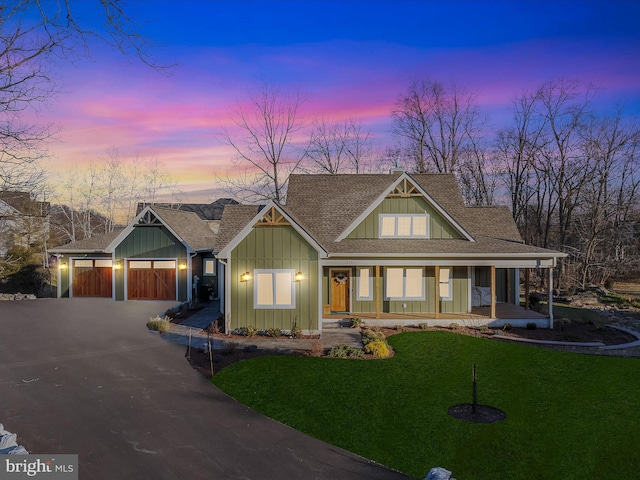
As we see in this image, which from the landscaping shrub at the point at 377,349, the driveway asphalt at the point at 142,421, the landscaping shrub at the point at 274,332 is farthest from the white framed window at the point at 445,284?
the driveway asphalt at the point at 142,421

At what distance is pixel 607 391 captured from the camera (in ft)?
35.6

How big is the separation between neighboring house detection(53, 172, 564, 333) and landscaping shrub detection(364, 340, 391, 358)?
A: 10.4 ft

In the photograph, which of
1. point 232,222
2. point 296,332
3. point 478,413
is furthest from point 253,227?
point 478,413

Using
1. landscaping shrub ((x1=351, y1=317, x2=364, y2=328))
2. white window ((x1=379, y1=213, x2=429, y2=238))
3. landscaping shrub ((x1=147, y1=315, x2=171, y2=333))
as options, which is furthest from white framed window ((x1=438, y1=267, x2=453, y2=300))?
landscaping shrub ((x1=147, y1=315, x2=171, y2=333))

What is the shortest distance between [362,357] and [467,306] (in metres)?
8.68

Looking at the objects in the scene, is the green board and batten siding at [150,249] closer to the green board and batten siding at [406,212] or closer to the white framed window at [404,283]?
the green board and batten siding at [406,212]

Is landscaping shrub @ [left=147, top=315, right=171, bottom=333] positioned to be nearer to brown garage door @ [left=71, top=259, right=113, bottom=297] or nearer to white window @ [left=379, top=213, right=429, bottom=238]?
brown garage door @ [left=71, top=259, right=113, bottom=297]

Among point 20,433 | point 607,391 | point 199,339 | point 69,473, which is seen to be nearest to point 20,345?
point 199,339

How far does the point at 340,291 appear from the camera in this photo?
20.1 meters

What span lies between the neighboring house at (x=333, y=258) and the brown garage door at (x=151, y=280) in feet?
0.19

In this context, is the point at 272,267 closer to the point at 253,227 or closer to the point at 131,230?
the point at 253,227

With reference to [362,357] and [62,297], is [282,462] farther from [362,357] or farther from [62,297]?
[62,297]

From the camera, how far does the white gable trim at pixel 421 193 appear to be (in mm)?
19875

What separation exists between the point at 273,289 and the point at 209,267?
10790mm
